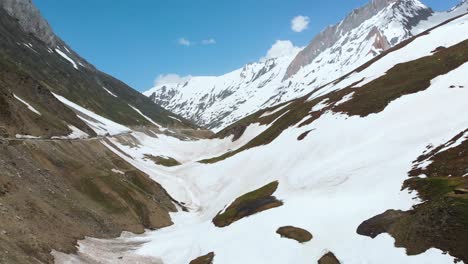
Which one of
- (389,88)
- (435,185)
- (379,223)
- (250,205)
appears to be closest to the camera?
(379,223)

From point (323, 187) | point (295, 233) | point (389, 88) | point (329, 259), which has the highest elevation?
point (389, 88)

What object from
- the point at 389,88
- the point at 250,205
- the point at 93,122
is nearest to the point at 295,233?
the point at 250,205

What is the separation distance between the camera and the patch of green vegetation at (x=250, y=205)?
5366cm

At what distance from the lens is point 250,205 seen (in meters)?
58.2

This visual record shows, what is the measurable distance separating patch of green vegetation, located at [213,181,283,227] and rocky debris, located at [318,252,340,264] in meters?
16.6

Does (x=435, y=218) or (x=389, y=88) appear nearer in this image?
(x=435, y=218)

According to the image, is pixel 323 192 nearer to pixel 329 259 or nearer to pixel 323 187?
pixel 323 187

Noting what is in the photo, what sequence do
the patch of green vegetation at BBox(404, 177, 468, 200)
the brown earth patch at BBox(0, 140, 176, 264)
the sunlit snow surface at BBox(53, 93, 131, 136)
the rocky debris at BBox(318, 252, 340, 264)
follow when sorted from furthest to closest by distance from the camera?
1. the sunlit snow surface at BBox(53, 93, 131, 136)
2. the brown earth patch at BBox(0, 140, 176, 264)
3. the patch of green vegetation at BBox(404, 177, 468, 200)
4. the rocky debris at BBox(318, 252, 340, 264)

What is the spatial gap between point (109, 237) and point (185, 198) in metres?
39.9

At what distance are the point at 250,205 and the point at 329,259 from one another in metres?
24.2

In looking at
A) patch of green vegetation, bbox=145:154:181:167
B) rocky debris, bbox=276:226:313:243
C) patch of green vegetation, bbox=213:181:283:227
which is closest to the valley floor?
rocky debris, bbox=276:226:313:243

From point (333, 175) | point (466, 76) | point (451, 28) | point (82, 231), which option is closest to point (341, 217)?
point (333, 175)

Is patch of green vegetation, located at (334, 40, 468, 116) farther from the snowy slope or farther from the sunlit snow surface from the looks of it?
the sunlit snow surface

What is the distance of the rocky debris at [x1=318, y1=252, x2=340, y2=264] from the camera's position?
34197 millimetres
